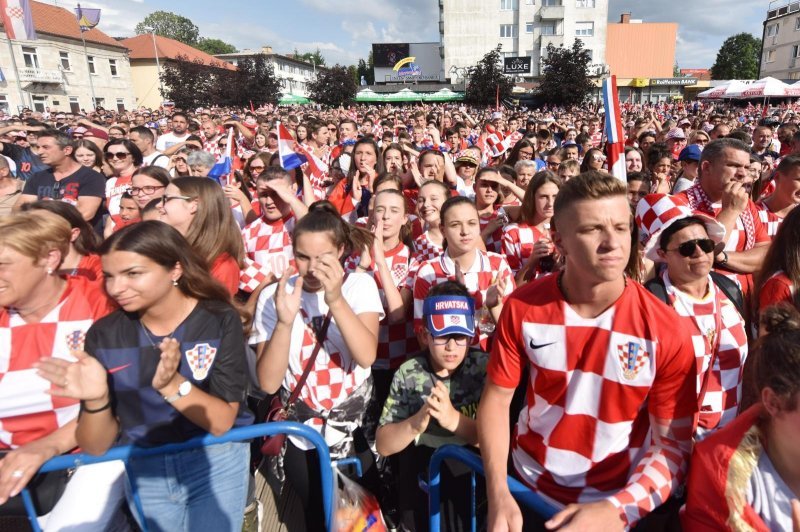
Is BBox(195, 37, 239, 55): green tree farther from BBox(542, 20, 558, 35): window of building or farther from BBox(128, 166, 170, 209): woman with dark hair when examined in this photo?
BBox(128, 166, 170, 209): woman with dark hair

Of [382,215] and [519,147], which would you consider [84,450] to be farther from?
[519,147]

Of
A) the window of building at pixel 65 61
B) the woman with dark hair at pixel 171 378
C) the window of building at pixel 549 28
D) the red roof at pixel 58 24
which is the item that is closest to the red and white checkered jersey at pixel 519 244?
the woman with dark hair at pixel 171 378

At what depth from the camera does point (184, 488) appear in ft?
6.84

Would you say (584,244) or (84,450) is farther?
(84,450)

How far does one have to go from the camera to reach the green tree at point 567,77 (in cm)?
3450

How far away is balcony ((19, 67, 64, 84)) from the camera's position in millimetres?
42281

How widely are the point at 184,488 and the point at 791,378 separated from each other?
239cm

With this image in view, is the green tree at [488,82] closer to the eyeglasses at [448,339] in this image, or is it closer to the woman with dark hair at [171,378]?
the eyeglasses at [448,339]

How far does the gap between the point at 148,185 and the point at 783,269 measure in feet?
14.5

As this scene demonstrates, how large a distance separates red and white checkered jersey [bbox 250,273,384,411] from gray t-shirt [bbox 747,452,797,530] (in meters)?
1.73

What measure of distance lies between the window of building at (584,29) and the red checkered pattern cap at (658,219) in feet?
190

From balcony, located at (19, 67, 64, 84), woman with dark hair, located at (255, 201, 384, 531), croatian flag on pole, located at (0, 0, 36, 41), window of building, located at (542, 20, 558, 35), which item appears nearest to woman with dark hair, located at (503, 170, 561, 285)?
woman with dark hair, located at (255, 201, 384, 531)

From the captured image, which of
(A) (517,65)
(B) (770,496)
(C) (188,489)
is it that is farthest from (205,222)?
(A) (517,65)

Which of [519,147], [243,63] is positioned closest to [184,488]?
[519,147]
